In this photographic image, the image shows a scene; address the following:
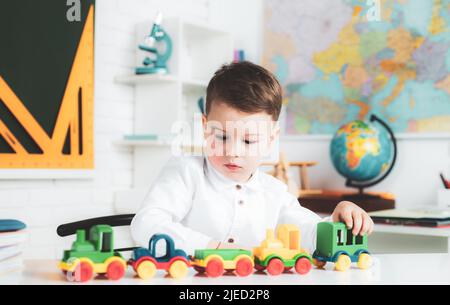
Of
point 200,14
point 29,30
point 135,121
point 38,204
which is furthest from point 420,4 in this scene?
point 38,204

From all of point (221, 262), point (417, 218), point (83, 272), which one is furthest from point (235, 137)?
point (417, 218)

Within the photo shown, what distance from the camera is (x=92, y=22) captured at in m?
2.62

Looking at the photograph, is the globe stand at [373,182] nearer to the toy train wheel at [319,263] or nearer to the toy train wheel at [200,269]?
the toy train wheel at [319,263]

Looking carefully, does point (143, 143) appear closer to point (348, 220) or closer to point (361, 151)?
point (361, 151)

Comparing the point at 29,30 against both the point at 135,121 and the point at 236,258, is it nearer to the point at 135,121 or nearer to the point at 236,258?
the point at 135,121

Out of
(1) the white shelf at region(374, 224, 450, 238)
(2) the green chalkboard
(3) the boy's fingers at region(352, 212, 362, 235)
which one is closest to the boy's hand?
(3) the boy's fingers at region(352, 212, 362, 235)

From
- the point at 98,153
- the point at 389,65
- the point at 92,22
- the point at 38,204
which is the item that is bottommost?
the point at 38,204

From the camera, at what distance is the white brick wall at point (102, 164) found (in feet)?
8.03

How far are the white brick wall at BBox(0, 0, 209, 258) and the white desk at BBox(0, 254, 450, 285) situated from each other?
154cm

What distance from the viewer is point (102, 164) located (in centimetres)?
273

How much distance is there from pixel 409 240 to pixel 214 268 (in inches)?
64.8

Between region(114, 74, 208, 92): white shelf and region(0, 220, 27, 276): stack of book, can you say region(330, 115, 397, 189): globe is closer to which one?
region(114, 74, 208, 92): white shelf
